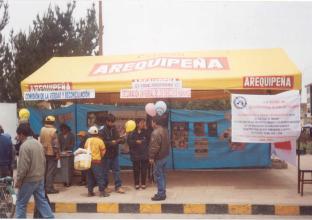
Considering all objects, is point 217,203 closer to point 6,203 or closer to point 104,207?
point 104,207

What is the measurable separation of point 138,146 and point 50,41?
13.4 m

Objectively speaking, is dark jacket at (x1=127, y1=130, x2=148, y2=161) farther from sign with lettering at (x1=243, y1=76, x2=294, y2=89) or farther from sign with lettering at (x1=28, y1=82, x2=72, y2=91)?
sign with lettering at (x1=243, y1=76, x2=294, y2=89)

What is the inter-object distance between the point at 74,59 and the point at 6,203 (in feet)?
19.2

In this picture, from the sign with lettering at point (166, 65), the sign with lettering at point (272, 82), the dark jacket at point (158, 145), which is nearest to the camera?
the dark jacket at point (158, 145)

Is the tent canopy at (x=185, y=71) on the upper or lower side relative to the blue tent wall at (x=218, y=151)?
upper

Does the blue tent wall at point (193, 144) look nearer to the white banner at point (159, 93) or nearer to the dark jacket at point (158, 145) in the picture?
the white banner at point (159, 93)

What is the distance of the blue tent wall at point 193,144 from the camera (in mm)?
13211

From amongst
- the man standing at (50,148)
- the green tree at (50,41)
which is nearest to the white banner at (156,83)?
the man standing at (50,148)

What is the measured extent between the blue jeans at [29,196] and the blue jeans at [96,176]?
2.48 meters

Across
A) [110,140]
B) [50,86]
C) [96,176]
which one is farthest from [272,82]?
[50,86]

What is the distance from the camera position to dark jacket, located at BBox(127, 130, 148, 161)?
1065 cm

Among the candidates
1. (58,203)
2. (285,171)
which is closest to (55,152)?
(58,203)

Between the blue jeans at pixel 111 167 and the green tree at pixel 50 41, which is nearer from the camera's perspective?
the blue jeans at pixel 111 167

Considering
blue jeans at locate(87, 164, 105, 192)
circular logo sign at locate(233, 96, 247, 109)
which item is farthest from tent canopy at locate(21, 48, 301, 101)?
blue jeans at locate(87, 164, 105, 192)
